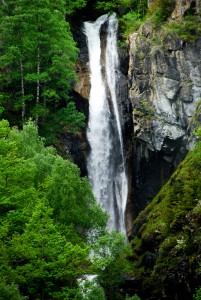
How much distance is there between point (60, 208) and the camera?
65.6 feet

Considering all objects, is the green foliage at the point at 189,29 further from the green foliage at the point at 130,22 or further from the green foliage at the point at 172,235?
the green foliage at the point at 172,235

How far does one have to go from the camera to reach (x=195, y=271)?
773 inches

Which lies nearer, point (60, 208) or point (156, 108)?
point (60, 208)

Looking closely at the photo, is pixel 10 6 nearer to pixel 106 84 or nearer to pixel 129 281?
pixel 106 84

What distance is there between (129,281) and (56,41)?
17651 mm

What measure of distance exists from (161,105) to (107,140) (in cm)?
541

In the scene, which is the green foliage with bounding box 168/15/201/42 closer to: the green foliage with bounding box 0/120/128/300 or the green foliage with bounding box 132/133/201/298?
the green foliage with bounding box 132/133/201/298

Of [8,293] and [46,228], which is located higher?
[46,228]

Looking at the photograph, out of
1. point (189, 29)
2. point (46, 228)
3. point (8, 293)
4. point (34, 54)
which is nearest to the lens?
point (8, 293)

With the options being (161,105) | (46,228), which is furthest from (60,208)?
(161,105)

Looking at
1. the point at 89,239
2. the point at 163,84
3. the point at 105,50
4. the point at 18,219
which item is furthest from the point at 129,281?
the point at 105,50

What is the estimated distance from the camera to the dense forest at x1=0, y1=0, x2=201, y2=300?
55.1 ft

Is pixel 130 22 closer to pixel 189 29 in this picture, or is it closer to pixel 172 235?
pixel 189 29

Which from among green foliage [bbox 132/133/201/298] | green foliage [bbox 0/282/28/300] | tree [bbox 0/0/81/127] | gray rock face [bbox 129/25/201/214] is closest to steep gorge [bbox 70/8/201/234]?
gray rock face [bbox 129/25/201/214]
